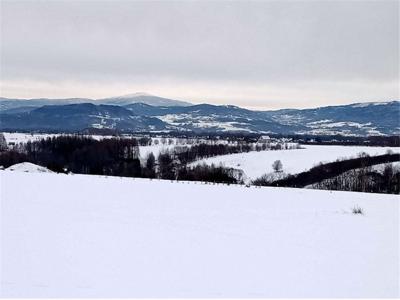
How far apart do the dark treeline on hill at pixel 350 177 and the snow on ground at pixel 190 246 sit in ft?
146

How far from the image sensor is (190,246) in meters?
8.27

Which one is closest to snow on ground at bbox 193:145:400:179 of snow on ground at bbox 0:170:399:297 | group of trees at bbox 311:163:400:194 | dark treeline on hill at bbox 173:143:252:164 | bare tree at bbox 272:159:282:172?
bare tree at bbox 272:159:282:172

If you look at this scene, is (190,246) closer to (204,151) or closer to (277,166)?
(277,166)

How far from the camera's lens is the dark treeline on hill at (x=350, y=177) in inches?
2431

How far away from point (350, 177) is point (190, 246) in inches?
2539

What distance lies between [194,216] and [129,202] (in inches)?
102

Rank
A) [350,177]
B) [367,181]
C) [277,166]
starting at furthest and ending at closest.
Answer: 1. [277,166]
2. [350,177]
3. [367,181]

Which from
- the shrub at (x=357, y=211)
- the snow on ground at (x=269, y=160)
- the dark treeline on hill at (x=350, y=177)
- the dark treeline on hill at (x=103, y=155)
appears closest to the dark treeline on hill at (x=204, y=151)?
the dark treeline on hill at (x=103, y=155)

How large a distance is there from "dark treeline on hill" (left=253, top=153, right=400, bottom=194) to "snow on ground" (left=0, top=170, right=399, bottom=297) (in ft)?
146

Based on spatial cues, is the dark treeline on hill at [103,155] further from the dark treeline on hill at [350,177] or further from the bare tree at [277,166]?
the dark treeline on hill at [350,177]

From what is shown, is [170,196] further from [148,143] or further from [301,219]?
[148,143]

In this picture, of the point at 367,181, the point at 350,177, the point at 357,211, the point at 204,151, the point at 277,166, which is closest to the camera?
the point at 357,211

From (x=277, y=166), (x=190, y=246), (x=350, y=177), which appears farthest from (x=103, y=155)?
(x=190, y=246)

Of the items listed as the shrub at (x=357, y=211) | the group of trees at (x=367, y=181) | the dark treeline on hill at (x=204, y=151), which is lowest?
the group of trees at (x=367, y=181)
